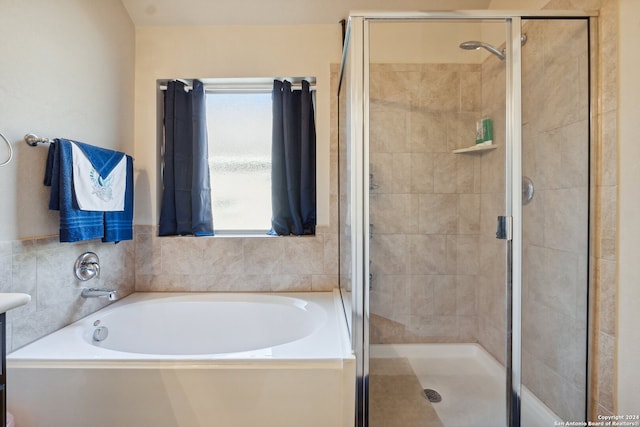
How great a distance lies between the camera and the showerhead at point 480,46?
1.34m

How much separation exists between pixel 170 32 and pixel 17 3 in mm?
953

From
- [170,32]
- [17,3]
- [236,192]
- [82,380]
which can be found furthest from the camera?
[236,192]

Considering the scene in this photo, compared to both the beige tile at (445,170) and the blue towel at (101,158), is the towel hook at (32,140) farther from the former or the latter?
the beige tile at (445,170)

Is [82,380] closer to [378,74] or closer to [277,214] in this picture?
[277,214]

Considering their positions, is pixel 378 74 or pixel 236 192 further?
pixel 236 192

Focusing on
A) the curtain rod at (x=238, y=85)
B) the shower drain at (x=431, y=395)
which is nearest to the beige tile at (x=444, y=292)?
the shower drain at (x=431, y=395)

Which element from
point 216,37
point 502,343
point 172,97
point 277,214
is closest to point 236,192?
point 277,214

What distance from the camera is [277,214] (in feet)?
7.36

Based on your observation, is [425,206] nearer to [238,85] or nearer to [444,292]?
[444,292]

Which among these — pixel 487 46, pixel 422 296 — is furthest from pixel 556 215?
pixel 487 46

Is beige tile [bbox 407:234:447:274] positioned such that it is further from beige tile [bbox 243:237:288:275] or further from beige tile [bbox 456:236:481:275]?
beige tile [bbox 243:237:288:275]

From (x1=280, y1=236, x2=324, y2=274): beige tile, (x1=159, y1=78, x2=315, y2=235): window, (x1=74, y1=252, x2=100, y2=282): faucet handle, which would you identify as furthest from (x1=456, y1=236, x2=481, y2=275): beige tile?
(x1=74, y1=252, x2=100, y2=282): faucet handle

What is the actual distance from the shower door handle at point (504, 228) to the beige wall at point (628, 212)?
0.38 meters

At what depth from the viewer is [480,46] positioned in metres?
1.38
